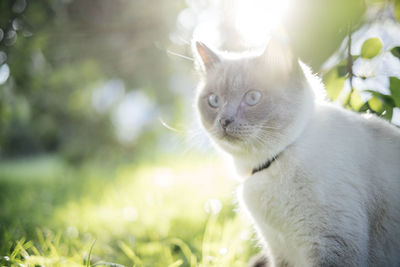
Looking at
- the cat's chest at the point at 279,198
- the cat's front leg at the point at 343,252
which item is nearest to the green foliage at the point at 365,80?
the cat's chest at the point at 279,198

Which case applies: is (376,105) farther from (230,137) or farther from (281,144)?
(230,137)

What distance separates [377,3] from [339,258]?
902mm

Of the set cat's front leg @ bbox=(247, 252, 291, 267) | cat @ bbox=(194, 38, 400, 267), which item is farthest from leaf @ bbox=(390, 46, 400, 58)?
cat's front leg @ bbox=(247, 252, 291, 267)

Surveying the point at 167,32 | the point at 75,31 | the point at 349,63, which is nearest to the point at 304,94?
the point at 349,63

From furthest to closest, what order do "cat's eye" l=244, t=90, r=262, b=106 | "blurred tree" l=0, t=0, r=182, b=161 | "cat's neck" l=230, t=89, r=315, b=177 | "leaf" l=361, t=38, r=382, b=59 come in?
"blurred tree" l=0, t=0, r=182, b=161 → "cat's eye" l=244, t=90, r=262, b=106 → "cat's neck" l=230, t=89, r=315, b=177 → "leaf" l=361, t=38, r=382, b=59

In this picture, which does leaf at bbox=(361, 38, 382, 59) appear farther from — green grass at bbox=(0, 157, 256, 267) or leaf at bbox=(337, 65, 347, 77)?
green grass at bbox=(0, 157, 256, 267)

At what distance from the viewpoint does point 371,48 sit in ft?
4.23

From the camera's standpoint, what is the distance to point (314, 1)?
2.49 feet

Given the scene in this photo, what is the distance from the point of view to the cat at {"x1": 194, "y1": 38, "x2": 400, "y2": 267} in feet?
3.92

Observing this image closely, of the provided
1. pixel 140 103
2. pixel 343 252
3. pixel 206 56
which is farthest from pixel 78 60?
pixel 343 252

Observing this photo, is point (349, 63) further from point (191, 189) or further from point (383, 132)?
point (191, 189)

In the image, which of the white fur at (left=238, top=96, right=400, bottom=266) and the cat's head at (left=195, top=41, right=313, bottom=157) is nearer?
the white fur at (left=238, top=96, right=400, bottom=266)

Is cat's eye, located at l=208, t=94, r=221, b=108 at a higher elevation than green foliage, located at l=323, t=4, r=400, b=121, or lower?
lower

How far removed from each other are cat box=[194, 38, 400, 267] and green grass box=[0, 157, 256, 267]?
0.47 metres
